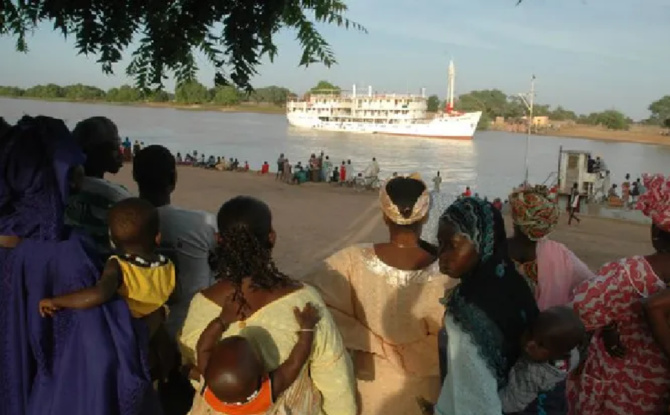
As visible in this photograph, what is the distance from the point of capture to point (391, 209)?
2.12 meters

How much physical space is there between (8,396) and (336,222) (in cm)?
1230

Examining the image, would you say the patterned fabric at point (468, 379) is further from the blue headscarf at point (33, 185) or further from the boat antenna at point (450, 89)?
the boat antenna at point (450, 89)

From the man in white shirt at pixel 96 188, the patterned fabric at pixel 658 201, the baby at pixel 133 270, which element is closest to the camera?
the patterned fabric at pixel 658 201

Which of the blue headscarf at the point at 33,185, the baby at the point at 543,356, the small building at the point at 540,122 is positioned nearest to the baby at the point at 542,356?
the baby at the point at 543,356

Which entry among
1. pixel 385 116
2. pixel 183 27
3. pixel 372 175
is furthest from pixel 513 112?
pixel 183 27

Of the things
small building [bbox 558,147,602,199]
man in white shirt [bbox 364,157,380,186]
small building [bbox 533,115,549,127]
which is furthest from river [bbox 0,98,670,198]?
small building [bbox 533,115,549,127]

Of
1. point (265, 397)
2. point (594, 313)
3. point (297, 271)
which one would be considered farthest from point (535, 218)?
point (297, 271)

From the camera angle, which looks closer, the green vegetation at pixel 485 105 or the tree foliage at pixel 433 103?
the green vegetation at pixel 485 105

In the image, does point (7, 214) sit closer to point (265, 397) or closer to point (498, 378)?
point (265, 397)

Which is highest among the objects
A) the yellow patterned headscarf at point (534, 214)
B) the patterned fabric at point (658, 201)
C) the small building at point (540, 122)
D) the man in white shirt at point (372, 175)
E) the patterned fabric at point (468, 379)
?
the small building at point (540, 122)

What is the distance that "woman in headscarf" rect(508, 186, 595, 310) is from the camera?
2502mm

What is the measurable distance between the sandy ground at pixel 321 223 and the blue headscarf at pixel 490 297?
727 centimetres

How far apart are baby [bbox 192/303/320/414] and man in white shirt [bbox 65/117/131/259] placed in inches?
39.5

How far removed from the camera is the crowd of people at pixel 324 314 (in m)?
1.68
